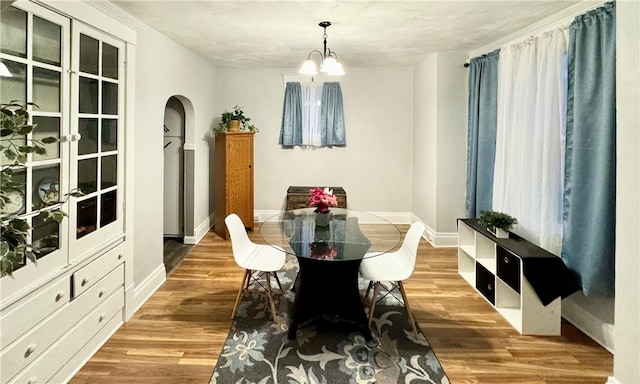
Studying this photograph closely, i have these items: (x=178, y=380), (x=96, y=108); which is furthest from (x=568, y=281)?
(x=96, y=108)

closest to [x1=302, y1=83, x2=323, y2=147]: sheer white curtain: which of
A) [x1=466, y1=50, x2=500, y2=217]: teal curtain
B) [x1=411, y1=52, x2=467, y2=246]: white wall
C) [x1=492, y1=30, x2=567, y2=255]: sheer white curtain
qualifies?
[x1=411, y1=52, x2=467, y2=246]: white wall

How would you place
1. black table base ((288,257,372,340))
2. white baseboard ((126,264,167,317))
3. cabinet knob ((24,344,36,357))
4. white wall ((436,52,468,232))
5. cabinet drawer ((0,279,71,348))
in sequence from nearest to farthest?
cabinet drawer ((0,279,71,348)), cabinet knob ((24,344,36,357)), black table base ((288,257,372,340)), white baseboard ((126,264,167,317)), white wall ((436,52,468,232))

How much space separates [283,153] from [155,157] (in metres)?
2.81

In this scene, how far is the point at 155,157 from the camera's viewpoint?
353 centimetres

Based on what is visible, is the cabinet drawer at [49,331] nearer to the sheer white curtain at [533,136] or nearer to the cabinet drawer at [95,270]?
the cabinet drawer at [95,270]

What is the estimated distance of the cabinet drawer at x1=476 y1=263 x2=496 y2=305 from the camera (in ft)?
10.5

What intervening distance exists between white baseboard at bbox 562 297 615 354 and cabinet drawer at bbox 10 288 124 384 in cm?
345

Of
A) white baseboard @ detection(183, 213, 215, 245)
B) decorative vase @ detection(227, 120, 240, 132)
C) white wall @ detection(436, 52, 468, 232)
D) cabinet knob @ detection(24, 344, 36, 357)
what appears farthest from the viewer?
decorative vase @ detection(227, 120, 240, 132)

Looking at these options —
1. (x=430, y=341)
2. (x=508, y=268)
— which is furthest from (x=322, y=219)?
(x=508, y=268)

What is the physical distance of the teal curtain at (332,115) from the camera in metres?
5.97

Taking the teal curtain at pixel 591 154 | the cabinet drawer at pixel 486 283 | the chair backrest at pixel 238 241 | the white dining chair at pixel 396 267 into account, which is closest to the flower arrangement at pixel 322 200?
the white dining chair at pixel 396 267

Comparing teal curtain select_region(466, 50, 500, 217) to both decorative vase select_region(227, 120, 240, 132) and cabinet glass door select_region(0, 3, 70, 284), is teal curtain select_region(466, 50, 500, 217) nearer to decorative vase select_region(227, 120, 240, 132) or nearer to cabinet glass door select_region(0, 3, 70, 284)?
decorative vase select_region(227, 120, 240, 132)

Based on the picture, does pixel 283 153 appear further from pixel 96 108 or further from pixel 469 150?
pixel 96 108
